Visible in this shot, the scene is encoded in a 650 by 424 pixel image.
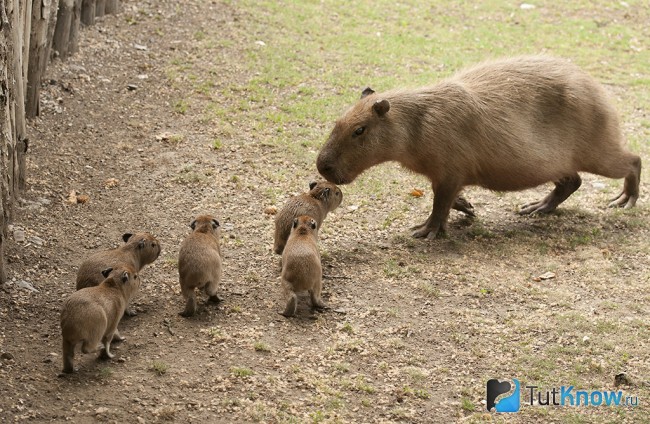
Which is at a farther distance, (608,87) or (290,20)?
(290,20)

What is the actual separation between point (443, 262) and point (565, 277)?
95 centimetres

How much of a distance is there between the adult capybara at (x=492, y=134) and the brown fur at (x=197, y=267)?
1720mm

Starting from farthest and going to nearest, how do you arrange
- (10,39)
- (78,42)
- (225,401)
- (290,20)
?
(290,20) → (78,42) → (10,39) → (225,401)

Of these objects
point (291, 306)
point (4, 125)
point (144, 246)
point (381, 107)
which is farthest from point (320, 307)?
point (4, 125)

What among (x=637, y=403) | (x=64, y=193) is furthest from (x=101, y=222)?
(x=637, y=403)

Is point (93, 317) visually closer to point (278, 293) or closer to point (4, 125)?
point (278, 293)

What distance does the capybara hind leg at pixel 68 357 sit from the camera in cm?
511

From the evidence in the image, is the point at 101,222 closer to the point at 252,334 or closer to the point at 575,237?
the point at 252,334

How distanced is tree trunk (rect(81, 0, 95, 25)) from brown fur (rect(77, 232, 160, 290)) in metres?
5.42

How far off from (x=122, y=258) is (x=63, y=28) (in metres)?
4.74

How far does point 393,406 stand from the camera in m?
5.21

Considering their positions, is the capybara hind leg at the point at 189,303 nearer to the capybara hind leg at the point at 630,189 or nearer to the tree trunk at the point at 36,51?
the tree trunk at the point at 36,51

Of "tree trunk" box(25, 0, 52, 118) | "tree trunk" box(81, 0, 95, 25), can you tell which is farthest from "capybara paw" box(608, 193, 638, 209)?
"tree trunk" box(81, 0, 95, 25)

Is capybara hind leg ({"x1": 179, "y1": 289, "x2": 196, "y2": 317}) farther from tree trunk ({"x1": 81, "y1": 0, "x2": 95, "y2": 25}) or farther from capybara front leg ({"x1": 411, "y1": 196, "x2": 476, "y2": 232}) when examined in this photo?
tree trunk ({"x1": 81, "y1": 0, "x2": 95, "y2": 25})
